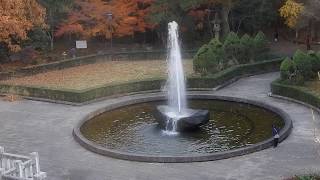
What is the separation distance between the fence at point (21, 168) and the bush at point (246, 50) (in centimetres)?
2535

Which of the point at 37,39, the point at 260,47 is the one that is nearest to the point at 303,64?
the point at 260,47

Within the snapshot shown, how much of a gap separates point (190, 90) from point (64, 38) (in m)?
23.2

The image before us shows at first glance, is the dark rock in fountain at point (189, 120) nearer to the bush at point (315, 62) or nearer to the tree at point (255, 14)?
the bush at point (315, 62)

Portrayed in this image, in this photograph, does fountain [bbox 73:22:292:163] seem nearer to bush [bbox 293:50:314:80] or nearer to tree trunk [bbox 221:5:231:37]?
bush [bbox 293:50:314:80]

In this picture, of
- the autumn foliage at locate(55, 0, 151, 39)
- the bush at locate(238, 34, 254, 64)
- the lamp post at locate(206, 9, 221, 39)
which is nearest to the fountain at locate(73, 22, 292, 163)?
the bush at locate(238, 34, 254, 64)

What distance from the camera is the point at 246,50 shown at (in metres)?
41.5

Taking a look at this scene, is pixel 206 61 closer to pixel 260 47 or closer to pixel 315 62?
pixel 260 47

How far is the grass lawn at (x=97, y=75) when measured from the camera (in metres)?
37.9

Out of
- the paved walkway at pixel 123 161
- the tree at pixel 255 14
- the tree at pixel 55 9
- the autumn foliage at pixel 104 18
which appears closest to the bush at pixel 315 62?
the paved walkway at pixel 123 161

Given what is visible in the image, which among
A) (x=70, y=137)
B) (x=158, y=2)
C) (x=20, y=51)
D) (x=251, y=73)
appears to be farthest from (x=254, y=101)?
(x=20, y=51)

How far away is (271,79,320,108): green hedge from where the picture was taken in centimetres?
2930

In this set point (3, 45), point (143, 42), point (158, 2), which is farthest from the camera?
point (143, 42)

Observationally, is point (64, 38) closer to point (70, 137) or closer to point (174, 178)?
point (70, 137)

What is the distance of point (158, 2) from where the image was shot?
152ft
